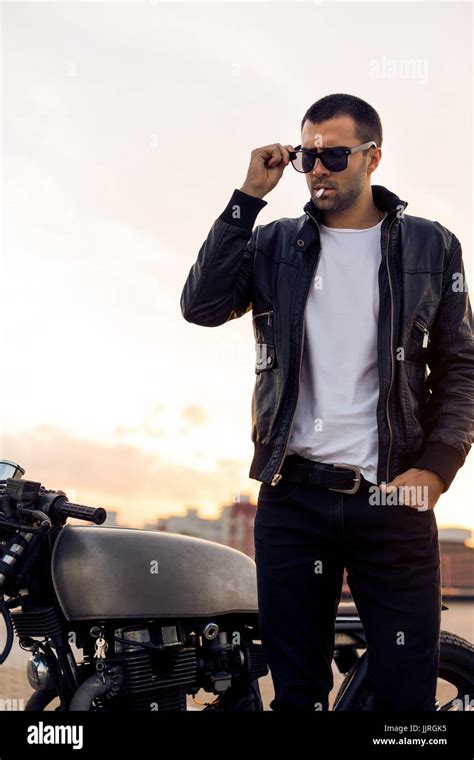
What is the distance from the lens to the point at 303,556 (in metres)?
2.37

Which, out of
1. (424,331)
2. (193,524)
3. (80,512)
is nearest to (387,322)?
(424,331)

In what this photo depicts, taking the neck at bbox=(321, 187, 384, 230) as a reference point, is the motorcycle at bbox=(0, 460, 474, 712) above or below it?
below

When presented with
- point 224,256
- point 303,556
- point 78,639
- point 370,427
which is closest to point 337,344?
point 370,427

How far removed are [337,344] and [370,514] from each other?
0.47m

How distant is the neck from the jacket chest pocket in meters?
0.33

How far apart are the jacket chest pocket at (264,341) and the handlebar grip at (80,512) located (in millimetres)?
609

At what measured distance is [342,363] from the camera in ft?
7.86

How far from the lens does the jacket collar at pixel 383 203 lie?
2506 millimetres

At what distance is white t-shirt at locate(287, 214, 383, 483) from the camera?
2363mm

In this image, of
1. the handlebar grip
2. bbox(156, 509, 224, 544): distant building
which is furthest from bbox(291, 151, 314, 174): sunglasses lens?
bbox(156, 509, 224, 544): distant building

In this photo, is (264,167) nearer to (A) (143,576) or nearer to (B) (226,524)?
(A) (143,576)

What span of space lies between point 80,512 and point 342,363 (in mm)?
816

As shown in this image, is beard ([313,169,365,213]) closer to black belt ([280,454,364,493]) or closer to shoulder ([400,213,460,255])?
shoulder ([400,213,460,255])

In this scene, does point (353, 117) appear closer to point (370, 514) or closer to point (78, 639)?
point (370, 514)
